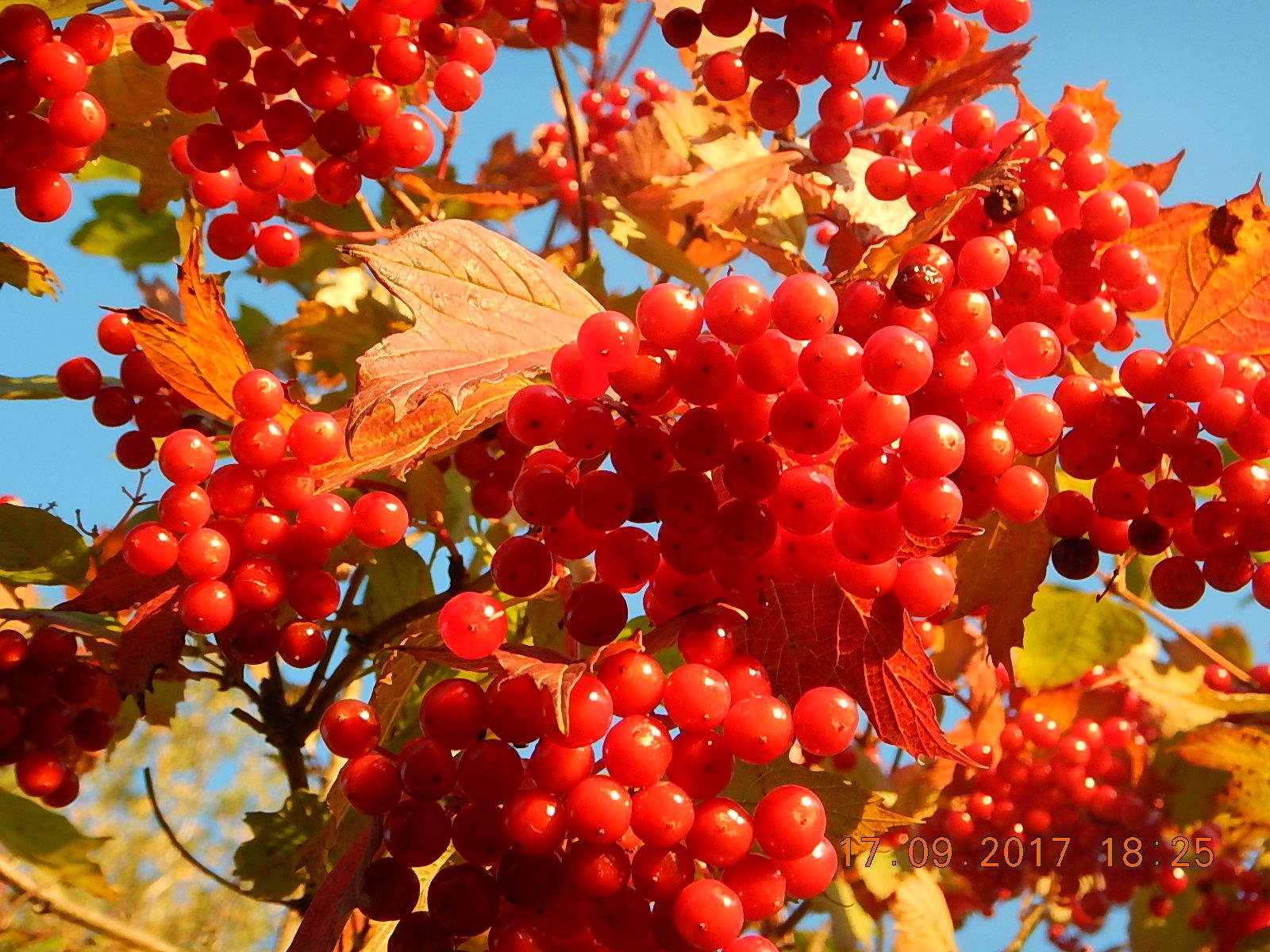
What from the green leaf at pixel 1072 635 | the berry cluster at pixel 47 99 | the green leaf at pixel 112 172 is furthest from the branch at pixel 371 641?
the green leaf at pixel 112 172

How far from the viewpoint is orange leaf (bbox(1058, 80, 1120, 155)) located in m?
1.15

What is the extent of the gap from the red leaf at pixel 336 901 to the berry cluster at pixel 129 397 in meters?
0.72

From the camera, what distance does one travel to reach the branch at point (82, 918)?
1425 millimetres

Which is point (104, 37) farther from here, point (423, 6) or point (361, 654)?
point (361, 654)

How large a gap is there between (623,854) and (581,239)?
110 centimetres

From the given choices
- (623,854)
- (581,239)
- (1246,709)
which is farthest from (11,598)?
(1246,709)

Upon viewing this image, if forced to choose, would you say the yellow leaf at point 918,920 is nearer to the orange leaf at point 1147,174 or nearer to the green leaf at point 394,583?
the green leaf at point 394,583

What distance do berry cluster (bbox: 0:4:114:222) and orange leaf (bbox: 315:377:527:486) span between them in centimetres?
57

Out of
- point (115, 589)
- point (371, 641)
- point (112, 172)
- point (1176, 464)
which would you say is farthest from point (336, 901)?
point (112, 172)

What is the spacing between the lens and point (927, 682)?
781 millimetres

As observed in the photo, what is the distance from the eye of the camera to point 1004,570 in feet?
3.34

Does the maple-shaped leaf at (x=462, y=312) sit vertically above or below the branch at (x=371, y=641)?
above

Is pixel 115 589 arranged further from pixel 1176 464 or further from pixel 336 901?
pixel 1176 464

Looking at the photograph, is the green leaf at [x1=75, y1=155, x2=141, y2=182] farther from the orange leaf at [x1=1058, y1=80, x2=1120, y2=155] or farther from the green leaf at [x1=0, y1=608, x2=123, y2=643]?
the orange leaf at [x1=1058, y1=80, x2=1120, y2=155]
